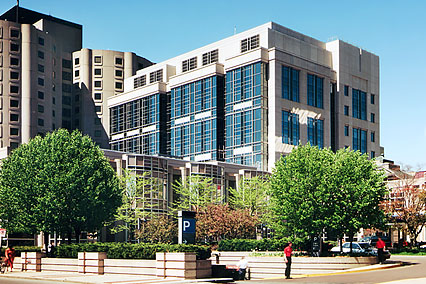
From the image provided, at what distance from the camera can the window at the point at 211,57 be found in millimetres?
118644

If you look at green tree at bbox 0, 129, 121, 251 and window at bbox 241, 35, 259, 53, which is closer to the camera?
green tree at bbox 0, 129, 121, 251

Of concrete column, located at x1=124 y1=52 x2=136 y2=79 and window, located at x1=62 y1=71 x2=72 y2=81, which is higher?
concrete column, located at x1=124 y1=52 x2=136 y2=79

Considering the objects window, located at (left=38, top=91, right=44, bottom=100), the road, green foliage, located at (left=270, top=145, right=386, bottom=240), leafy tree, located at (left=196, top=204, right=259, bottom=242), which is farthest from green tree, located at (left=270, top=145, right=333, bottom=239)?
window, located at (left=38, top=91, right=44, bottom=100)

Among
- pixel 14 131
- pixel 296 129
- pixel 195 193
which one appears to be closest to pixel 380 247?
pixel 195 193

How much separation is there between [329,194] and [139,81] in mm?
97358

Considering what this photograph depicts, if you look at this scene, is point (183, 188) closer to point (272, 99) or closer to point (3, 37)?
point (272, 99)

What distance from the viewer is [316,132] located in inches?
4370

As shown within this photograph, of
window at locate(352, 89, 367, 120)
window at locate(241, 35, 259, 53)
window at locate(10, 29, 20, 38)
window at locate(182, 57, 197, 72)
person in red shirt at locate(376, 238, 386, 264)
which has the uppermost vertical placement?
window at locate(10, 29, 20, 38)

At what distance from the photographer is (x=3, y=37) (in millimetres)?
125062

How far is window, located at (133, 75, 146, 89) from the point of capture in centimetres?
13625

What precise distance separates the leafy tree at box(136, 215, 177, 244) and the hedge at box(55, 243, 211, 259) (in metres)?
27.0

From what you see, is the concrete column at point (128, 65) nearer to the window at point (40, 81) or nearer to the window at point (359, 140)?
the window at point (40, 81)

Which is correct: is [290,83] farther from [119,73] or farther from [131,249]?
[131,249]

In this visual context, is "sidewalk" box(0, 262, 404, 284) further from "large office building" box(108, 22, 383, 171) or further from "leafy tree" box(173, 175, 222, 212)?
"large office building" box(108, 22, 383, 171)
